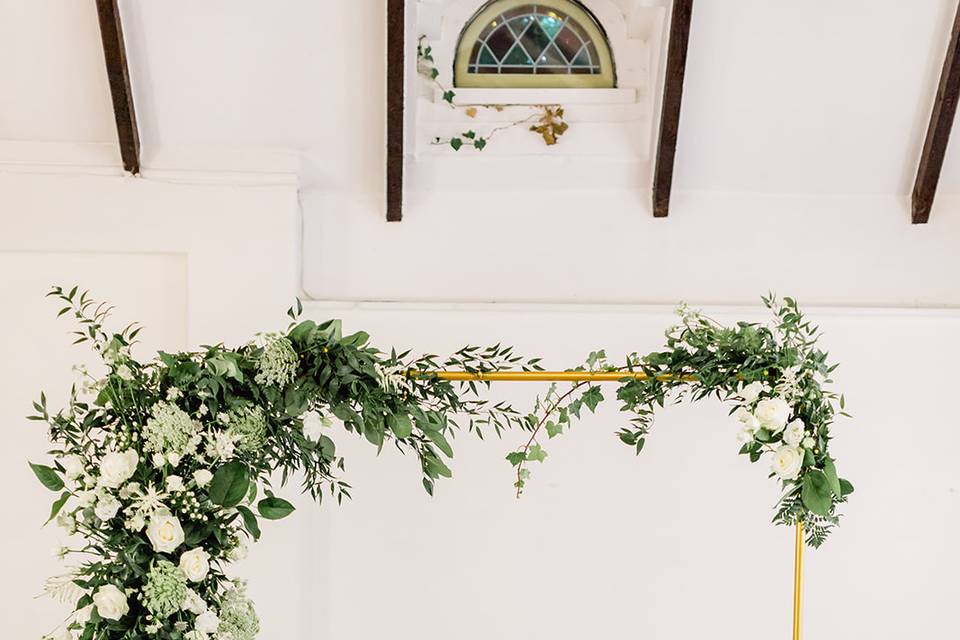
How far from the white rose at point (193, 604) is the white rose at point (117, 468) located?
0.32m

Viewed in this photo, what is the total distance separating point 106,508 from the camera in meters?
2.29

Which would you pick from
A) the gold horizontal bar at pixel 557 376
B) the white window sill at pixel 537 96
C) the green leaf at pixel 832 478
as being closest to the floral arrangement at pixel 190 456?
the gold horizontal bar at pixel 557 376

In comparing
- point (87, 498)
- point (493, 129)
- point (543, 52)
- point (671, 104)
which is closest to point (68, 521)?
point (87, 498)

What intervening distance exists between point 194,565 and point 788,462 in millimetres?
1625

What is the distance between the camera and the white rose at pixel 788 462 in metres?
2.63

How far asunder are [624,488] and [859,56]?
80.4 inches

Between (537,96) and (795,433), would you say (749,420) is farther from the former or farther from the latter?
(537,96)

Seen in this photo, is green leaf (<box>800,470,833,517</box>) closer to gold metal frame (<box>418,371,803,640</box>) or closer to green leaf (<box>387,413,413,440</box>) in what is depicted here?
gold metal frame (<box>418,371,803,640</box>)

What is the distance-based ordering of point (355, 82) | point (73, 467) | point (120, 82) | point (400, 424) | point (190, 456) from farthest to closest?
point (355, 82) < point (120, 82) < point (400, 424) < point (190, 456) < point (73, 467)

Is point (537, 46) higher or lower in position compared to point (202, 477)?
higher

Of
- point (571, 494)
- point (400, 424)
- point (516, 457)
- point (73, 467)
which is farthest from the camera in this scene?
point (571, 494)

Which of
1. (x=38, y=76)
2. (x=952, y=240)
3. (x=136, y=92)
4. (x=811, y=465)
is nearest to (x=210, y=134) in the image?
(x=136, y=92)

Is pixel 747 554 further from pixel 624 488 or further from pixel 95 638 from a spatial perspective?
pixel 95 638

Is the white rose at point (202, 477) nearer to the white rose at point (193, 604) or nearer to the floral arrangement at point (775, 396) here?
the white rose at point (193, 604)
